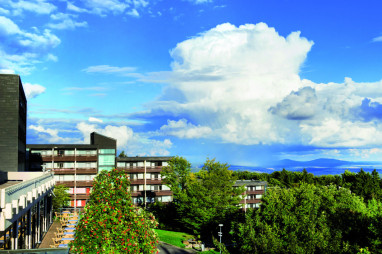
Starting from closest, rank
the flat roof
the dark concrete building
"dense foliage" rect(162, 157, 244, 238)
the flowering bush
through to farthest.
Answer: the flowering bush < the dark concrete building < "dense foliage" rect(162, 157, 244, 238) < the flat roof

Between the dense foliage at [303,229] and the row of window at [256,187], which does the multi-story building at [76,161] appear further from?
the dense foliage at [303,229]

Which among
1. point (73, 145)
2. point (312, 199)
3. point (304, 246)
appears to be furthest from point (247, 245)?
point (73, 145)

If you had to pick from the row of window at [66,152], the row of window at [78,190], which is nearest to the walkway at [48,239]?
the row of window at [78,190]

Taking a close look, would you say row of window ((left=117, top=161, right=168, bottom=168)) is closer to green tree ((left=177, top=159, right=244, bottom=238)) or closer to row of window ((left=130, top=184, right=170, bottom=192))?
row of window ((left=130, top=184, right=170, bottom=192))

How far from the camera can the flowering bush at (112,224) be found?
18.4 meters

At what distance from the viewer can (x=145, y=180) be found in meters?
87.4

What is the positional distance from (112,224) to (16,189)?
358 inches

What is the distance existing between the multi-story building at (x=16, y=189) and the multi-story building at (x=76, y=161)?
33999 millimetres

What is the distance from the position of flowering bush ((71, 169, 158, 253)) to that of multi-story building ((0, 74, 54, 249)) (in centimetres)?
537

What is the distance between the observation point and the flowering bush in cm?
1844

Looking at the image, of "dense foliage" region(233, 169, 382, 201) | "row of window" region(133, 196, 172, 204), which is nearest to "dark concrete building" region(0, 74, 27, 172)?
"dense foliage" region(233, 169, 382, 201)

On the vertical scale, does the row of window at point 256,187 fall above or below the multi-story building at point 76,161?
below

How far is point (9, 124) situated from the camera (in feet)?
161

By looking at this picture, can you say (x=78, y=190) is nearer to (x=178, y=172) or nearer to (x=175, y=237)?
(x=178, y=172)
